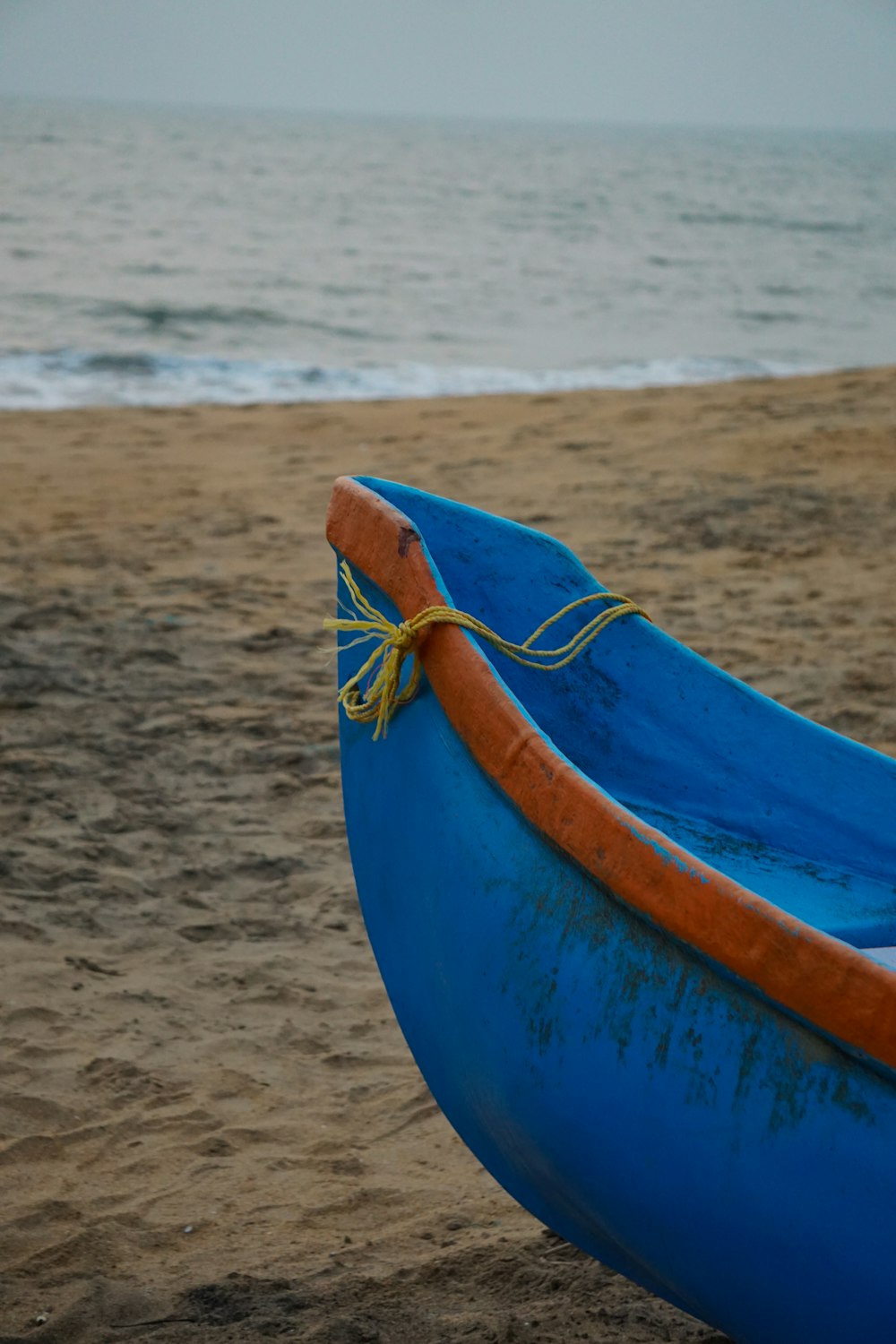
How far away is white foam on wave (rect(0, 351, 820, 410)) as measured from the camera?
12.1 metres

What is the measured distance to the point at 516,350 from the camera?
16.2 meters

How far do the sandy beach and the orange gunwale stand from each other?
38.6 inches

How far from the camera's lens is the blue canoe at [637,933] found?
133 cm

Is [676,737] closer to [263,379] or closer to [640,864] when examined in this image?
[640,864]

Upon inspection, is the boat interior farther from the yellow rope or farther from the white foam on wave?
the white foam on wave

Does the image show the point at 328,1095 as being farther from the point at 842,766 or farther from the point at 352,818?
the point at 842,766

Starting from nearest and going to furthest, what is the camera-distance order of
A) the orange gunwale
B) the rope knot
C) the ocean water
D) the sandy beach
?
1. the orange gunwale
2. the rope knot
3. the sandy beach
4. the ocean water

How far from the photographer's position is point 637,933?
1.50 meters

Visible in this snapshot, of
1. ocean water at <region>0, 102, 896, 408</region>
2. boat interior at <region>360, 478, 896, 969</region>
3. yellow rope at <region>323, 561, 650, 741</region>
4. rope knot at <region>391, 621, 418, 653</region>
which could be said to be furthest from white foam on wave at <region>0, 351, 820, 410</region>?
rope knot at <region>391, 621, 418, 653</region>

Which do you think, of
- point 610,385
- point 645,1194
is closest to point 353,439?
point 610,385

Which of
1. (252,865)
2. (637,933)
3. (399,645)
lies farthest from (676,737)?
(252,865)

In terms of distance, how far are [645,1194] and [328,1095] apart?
1.48 metres

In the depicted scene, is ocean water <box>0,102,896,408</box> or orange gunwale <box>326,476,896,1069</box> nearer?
orange gunwale <box>326,476,896,1069</box>

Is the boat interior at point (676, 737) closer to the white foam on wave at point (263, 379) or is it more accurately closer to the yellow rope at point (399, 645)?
the yellow rope at point (399, 645)
